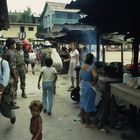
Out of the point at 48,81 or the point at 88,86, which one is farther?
the point at 48,81

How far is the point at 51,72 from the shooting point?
927 centimetres

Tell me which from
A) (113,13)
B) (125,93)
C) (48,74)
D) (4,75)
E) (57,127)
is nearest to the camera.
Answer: (4,75)

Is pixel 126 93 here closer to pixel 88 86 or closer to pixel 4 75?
pixel 88 86

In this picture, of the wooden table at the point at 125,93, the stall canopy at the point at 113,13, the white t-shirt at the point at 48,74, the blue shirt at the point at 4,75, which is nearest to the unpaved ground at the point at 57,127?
the wooden table at the point at 125,93

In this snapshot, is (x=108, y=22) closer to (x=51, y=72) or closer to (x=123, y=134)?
(x=51, y=72)

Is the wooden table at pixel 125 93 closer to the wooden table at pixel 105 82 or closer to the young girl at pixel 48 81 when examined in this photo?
the wooden table at pixel 105 82

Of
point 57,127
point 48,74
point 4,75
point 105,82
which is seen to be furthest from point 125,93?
point 48,74

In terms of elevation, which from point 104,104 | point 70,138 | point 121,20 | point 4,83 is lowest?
point 70,138

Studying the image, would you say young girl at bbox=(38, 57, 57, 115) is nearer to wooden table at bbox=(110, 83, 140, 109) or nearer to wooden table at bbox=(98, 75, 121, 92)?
wooden table at bbox=(98, 75, 121, 92)

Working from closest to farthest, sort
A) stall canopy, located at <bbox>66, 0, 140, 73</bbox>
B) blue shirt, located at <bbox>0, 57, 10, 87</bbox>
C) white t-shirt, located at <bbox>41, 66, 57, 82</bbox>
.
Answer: blue shirt, located at <bbox>0, 57, 10, 87</bbox>, stall canopy, located at <bbox>66, 0, 140, 73</bbox>, white t-shirt, located at <bbox>41, 66, 57, 82</bbox>

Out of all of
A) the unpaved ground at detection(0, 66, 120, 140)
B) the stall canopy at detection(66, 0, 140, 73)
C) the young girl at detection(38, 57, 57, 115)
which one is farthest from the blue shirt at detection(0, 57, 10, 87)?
the stall canopy at detection(66, 0, 140, 73)

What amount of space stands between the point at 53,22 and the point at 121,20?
194ft

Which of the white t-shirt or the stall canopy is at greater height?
the stall canopy

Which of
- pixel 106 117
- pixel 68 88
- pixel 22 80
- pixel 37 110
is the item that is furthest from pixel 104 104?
pixel 68 88
